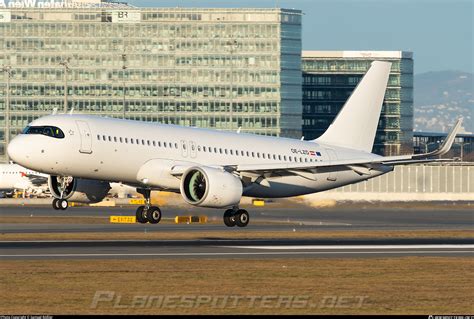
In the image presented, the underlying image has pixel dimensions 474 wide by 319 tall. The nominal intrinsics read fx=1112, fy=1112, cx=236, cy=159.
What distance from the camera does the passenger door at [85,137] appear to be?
60812mm

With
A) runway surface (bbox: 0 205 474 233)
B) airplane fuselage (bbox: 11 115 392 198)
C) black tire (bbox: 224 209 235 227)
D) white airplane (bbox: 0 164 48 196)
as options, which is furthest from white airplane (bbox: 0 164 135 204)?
black tire (bbox: 224 209 235 227)

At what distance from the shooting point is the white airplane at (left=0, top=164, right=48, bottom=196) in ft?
479

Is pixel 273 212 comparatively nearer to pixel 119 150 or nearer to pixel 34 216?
pixel 34 216

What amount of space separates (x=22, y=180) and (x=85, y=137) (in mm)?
91769

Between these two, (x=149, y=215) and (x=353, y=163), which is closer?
(x=149, y=215)

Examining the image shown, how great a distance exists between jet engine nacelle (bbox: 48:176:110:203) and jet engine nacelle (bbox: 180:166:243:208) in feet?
19.9

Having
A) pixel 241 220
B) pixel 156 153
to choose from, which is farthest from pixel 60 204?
pixel 241 220

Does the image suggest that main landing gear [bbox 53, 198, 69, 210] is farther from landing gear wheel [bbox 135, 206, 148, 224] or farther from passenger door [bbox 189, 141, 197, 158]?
passenger door [bbox 189, 141, 197, 158]

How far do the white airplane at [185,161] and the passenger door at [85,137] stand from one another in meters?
0.05

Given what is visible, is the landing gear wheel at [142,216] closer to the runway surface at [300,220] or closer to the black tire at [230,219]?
the runway surface at [300,220]

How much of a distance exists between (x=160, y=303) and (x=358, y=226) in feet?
151

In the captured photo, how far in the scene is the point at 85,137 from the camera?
61.1m

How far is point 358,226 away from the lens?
77.1 metres

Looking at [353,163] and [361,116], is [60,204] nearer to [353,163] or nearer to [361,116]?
[353,163]
